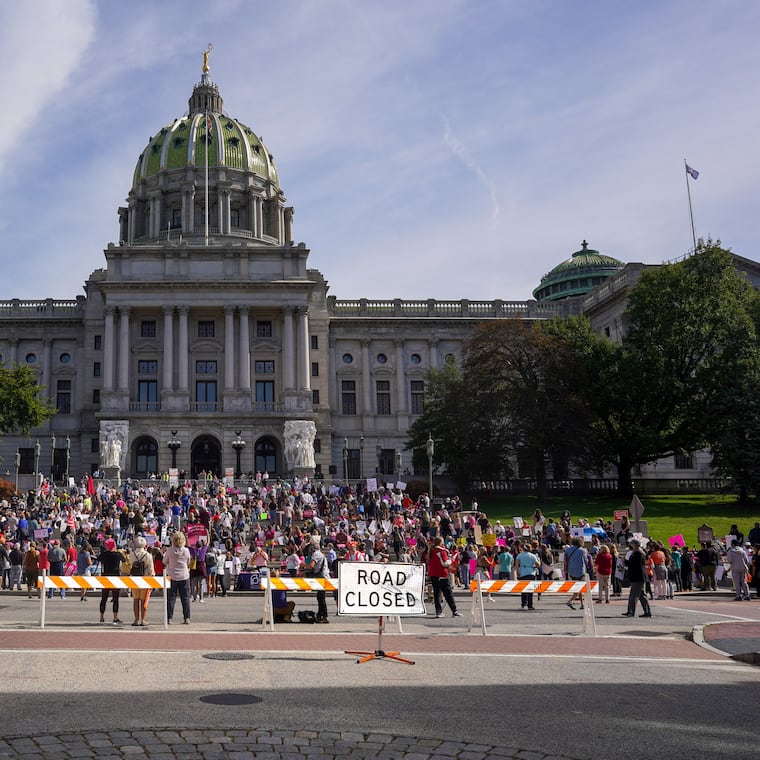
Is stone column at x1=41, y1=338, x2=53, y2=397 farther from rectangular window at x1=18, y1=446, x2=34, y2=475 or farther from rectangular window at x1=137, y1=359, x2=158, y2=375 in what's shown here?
rectangular window at x1=137, y1=359, x2=158, y2=375

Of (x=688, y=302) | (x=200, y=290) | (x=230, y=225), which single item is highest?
(x=230, y=225)

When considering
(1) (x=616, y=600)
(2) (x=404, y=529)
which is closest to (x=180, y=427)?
(2) (x=404, y=529)

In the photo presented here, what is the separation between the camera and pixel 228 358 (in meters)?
77.6

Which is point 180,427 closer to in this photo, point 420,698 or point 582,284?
point 582,284

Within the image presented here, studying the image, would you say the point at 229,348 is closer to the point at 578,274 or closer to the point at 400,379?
the point at 400,379

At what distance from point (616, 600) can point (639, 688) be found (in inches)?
595

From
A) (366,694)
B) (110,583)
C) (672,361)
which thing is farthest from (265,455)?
(366,694)

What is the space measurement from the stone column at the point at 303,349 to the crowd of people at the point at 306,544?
20.7 m

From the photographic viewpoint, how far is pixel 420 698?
11.1 metres

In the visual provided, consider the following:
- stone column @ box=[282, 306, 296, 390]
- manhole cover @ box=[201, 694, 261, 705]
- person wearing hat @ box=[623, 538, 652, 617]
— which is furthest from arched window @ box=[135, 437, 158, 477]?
manhole cover @ box=[201, 694, 261, 705]

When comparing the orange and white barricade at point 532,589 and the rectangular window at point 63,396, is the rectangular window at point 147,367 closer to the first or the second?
the rectangular window at point 63,396

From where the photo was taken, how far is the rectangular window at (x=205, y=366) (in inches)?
3113

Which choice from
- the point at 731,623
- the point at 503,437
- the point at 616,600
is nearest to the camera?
the point at 731,623

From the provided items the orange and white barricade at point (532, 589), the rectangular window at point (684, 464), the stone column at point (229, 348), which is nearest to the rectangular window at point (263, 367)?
the stone column at point (229, 348)
